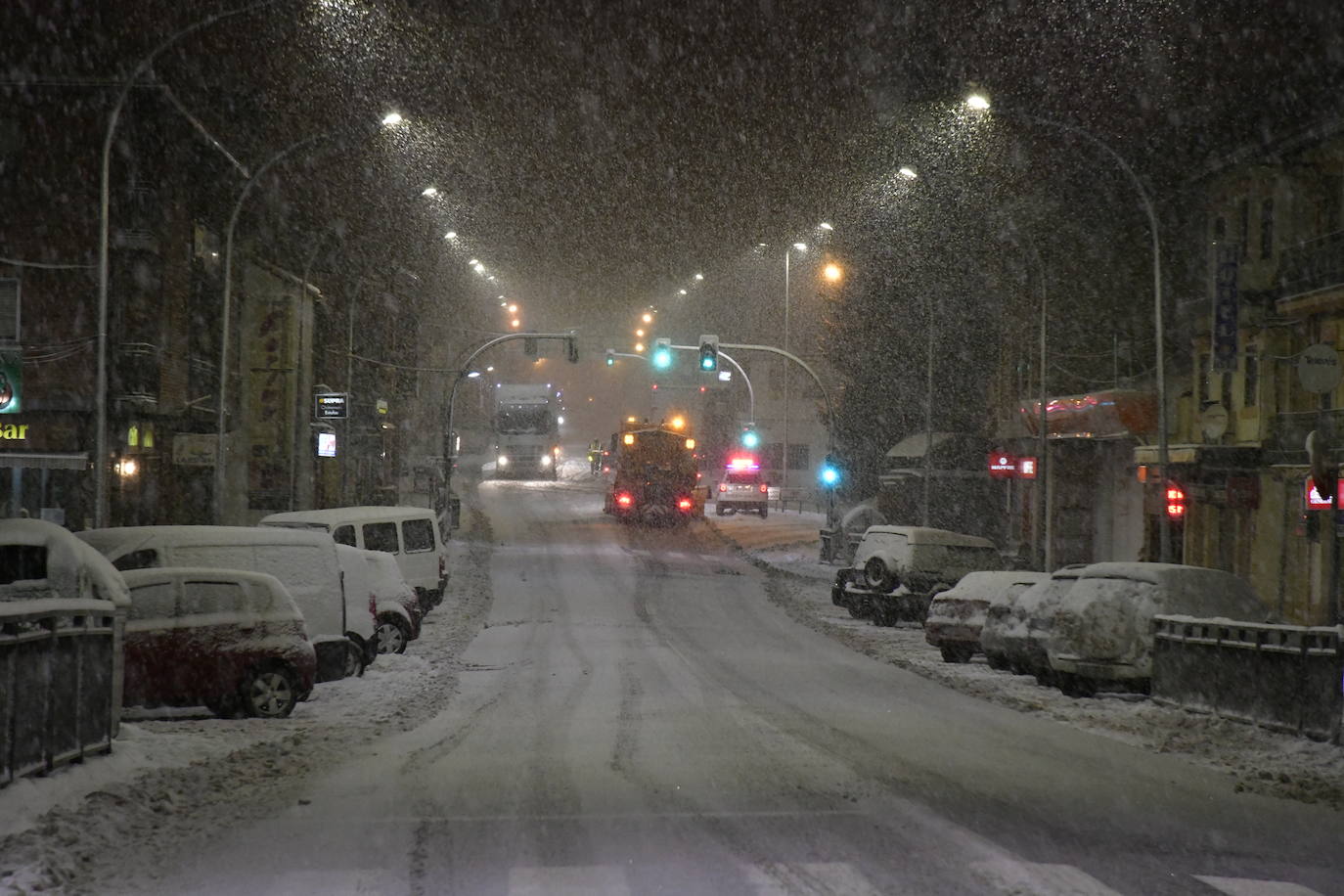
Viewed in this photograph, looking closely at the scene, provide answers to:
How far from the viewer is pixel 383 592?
59.1 ft

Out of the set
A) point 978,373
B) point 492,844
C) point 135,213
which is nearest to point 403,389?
point 978,373

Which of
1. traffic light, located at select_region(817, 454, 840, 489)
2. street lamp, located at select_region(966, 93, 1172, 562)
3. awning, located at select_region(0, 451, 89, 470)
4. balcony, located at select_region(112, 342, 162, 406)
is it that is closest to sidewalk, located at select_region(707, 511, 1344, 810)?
street lamp, located at select_region(966, 93, 1172, 562)

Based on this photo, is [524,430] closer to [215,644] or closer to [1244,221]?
[1244,221]

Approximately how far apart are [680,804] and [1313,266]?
944 inches

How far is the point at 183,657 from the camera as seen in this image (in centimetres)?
1248

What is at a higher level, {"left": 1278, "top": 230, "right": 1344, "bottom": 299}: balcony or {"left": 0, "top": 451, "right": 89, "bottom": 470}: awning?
{"left": 1278, "top": 230, "right": 1344, "bottom": 299}: balcony

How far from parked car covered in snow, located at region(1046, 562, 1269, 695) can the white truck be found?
61.6 metres

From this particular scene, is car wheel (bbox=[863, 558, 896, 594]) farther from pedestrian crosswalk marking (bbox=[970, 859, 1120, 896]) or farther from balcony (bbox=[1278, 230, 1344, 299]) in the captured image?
pedestrian crosswalk marking (bbox=[970, 859, 1120, 896])

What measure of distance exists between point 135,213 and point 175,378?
436 cm

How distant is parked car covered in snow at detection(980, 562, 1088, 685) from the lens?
636 inches

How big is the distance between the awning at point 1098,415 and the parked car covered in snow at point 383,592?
2203 centimetres

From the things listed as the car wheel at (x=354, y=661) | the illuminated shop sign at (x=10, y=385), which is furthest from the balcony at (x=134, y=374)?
the car wheel at (x=354, y=661)

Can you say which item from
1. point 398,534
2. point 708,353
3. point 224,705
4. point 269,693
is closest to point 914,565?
point 398,534

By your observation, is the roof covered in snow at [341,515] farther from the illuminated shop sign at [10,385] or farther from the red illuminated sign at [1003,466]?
the red illuminated sign at [1003,466]
